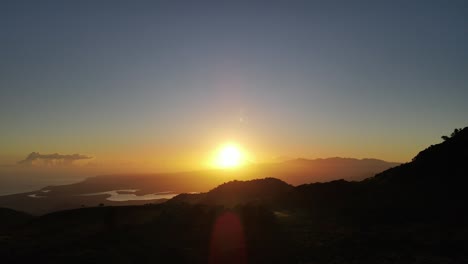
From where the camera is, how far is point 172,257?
2862 cm

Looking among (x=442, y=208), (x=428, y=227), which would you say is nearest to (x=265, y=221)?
(x=428, y=227)

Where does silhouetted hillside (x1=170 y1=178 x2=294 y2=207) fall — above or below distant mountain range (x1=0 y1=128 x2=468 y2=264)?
above

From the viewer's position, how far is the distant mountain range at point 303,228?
28078 millimetres

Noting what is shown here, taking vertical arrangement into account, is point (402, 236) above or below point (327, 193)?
below

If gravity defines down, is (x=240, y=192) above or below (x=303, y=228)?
above

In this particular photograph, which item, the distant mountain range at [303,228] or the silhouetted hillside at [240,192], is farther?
the silhouetted hillside at [240,192]

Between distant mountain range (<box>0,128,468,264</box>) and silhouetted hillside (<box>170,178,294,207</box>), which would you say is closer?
distant mountain range (<box>0,128,468,264</box>)

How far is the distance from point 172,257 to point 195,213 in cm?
1290

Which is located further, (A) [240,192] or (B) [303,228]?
(A) [240,192]

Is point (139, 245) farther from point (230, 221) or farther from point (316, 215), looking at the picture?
point (316, 215)

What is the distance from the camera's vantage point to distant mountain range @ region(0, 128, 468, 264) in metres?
28.1

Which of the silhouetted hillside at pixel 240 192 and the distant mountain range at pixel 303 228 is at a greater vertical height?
the silhouetted hillside at pixel 240 192

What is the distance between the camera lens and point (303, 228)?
120 feet

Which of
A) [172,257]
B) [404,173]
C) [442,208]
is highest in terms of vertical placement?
[404,173]
